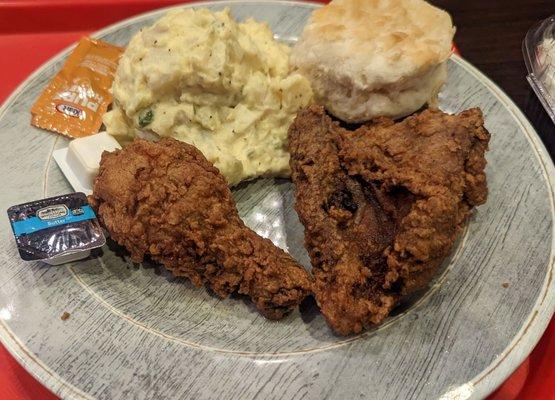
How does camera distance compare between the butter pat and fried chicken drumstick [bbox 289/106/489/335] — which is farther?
the butter pat

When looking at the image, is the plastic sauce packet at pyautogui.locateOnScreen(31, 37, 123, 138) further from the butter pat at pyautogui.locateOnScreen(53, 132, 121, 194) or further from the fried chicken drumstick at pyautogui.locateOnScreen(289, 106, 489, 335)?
the fried chicken drumstick at pyautogui.locateOnScreen(289, 106, 489, 335)

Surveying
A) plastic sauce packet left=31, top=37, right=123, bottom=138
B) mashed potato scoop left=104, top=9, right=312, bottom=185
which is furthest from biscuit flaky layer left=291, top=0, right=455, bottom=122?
plastic sauce packet left=31, top=37, right=123, bottom=138

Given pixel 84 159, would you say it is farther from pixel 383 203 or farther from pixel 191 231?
pixel 383 203

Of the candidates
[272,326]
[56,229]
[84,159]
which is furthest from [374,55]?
[56,229]

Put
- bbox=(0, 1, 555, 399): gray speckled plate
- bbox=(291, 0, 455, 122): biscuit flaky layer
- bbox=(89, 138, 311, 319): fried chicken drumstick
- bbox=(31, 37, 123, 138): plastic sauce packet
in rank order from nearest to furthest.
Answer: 1. bbox=(0, 1, 555, 399): gray speckled plate
2. bbox=(89, 138, 311, 319): fried chicken drumstick
3. bbox=(291, 0, 455, 122): biscuit flaky layer
4. bbox=(31, 37, 123, 138): plastic sauce packet

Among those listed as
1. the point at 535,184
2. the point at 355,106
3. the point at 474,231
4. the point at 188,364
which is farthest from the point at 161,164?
the point at 535,184

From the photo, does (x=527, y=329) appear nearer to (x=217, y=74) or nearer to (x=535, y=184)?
(x=535, y=184)

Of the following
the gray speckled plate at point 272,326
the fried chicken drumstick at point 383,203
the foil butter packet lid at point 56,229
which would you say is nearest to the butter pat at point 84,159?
the gray speckled plate at point 272,326
